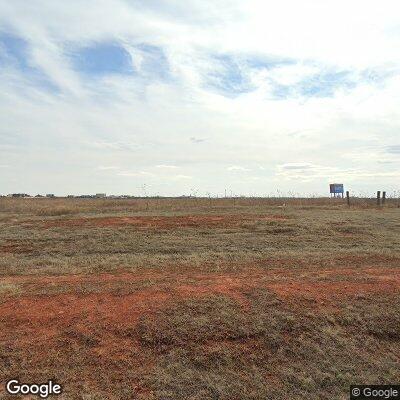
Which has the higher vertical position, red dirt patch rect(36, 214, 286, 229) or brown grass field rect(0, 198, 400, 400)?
red dirt patch rect(36, 214, 286, 229)

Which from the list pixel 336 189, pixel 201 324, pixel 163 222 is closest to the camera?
pixel 201 324

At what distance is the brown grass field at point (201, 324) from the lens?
705cm

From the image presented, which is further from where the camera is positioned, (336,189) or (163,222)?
(336,189)

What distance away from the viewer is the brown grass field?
7051 millimetres

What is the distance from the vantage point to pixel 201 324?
27.9ft

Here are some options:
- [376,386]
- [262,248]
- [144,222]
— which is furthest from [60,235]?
[376,386]

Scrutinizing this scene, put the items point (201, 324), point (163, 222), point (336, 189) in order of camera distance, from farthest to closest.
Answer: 1. point (336, 189)
2. point (163, 222)
3. point (201, 324)

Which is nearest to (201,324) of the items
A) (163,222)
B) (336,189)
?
(163,222)

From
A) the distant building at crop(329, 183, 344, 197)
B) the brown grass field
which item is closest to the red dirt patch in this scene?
A: the brown grass field

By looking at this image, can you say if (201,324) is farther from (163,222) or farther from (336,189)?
(336,189)

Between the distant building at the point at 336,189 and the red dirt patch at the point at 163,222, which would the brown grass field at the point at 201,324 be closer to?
the red dirt patch at the point at 163,222

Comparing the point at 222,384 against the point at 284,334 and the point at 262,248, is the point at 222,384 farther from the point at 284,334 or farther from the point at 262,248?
the point at 262,248

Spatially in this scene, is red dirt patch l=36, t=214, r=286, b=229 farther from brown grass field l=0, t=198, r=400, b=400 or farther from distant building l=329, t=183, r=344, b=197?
distant building l=329, t=183, r=344, b=197

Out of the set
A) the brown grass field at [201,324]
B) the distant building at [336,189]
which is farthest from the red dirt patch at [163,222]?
the distant building at [336,189]
